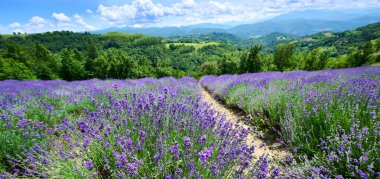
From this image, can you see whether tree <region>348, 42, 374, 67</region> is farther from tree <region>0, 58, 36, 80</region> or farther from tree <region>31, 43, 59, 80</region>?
tree <region>0, 58, 36, 80</region>

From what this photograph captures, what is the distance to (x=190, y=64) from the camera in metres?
90.9

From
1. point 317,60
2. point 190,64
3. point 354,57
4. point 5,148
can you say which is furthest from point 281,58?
point 190,64

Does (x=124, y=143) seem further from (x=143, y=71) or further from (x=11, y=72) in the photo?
(x=143, y=71)

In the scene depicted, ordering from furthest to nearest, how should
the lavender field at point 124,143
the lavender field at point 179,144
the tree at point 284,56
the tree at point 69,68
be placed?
the tree at point 284,56, the tree at point 69,68, the lavender field at point 124,143, the lavender field at point 179,144

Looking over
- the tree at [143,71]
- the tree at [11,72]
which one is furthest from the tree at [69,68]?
the tree at [143,71]

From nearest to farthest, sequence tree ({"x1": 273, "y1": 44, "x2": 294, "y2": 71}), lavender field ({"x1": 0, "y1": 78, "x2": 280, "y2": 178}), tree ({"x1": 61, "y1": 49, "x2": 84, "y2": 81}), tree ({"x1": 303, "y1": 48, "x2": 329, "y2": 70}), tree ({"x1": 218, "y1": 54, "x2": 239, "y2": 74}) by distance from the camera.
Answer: lavender field ({"x1": 0, "y1": 78, "x2": 280, "y2": 178}) → tree ({"x1": 61, "y1": 49, "x2": 84, "y2": 81}) → tree ({"x1": 303, "y1": 48, "x2": 329, "y2": 70}) → tree ({"x1": 273, "y1": 44, "x2": 294, "y2": 71}) → tree ({"x1": 218, "y1": 54, "x2": 239, "y2": 74})

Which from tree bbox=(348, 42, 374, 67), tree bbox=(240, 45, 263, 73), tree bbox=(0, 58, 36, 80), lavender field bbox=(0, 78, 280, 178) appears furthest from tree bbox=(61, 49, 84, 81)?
tree bbox=(348, 42, 374, 67)

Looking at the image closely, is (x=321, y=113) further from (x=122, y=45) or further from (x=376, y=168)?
(x=122, y=45)

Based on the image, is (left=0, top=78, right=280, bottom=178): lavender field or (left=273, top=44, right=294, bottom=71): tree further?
(left=273, top=44, right=294, bottom=71): tree

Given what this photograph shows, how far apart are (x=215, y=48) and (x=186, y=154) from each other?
12593cm

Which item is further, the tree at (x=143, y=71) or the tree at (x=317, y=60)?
the tree at (x=317, y=60)

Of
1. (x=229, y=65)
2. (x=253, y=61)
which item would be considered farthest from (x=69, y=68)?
(x=253, y=61)

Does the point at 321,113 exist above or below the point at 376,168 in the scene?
above

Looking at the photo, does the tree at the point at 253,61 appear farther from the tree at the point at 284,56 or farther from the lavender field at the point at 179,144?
the lavender field at the point at 179,144
